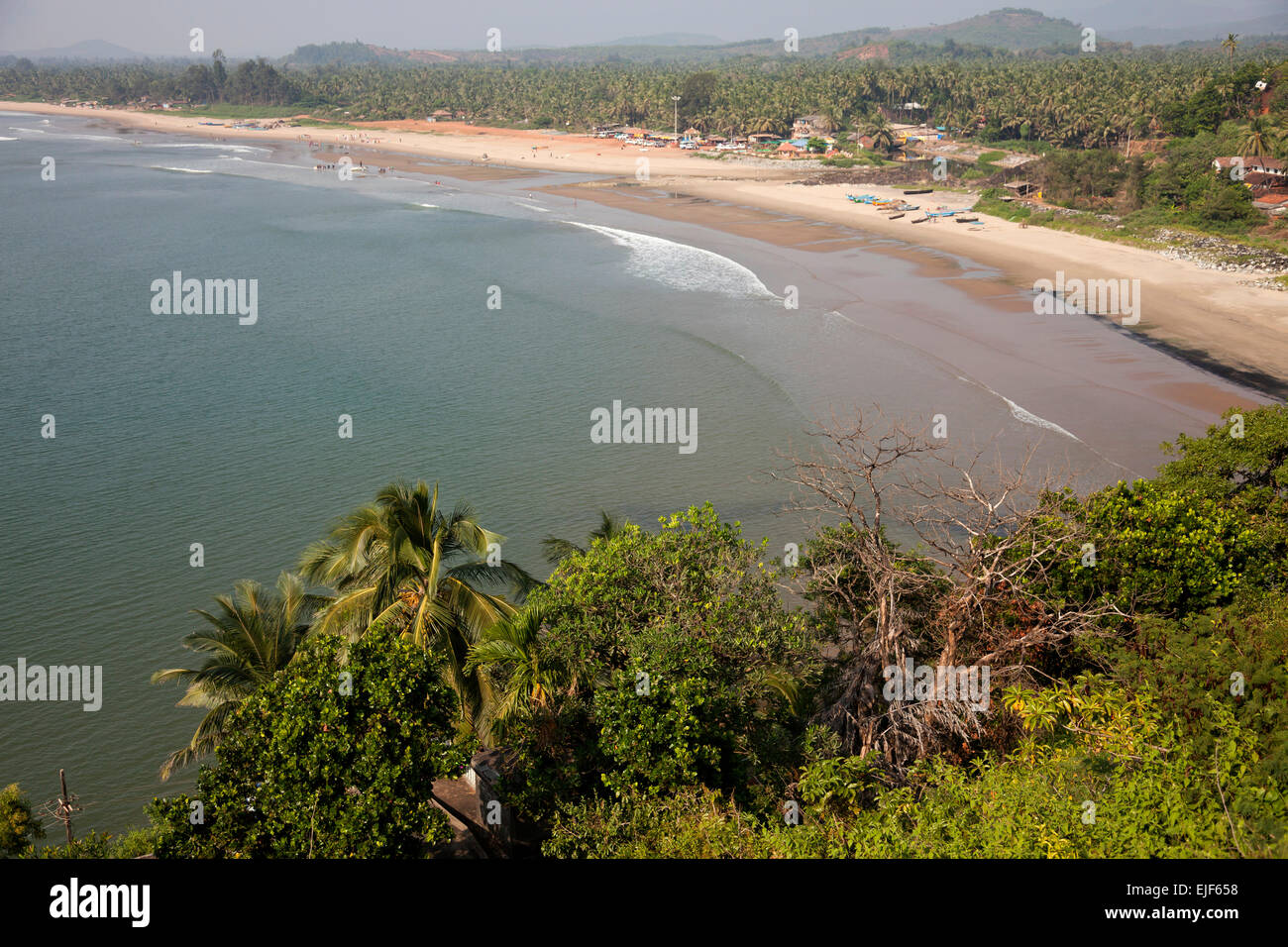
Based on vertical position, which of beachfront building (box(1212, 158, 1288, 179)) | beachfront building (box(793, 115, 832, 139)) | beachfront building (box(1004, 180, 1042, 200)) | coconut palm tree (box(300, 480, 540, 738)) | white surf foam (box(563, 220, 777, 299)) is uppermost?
beachfront building (box(793, 115, 832, 139))

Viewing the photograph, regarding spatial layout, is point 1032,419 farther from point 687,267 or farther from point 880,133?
point 880,133

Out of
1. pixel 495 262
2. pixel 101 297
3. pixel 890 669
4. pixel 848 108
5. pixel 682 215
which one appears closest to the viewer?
pixel 890 669

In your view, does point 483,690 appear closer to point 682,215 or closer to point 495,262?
point 495,262

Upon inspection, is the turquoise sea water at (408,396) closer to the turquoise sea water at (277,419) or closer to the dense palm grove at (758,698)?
the turquoise sea water at (277,419)

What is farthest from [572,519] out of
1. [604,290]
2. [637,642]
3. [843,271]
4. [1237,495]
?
[843,271]

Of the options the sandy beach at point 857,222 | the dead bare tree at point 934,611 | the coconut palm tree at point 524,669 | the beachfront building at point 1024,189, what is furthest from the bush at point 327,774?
the beachfront building at point 1024,189

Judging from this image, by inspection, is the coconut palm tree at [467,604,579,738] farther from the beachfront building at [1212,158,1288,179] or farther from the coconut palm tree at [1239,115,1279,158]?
the coconut palm tree at [1239,115,1279,158]

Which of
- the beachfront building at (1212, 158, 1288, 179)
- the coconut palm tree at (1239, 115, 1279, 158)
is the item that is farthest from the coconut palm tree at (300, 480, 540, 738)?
the coconut palm tree at (1239, 115, 1279, 158)
